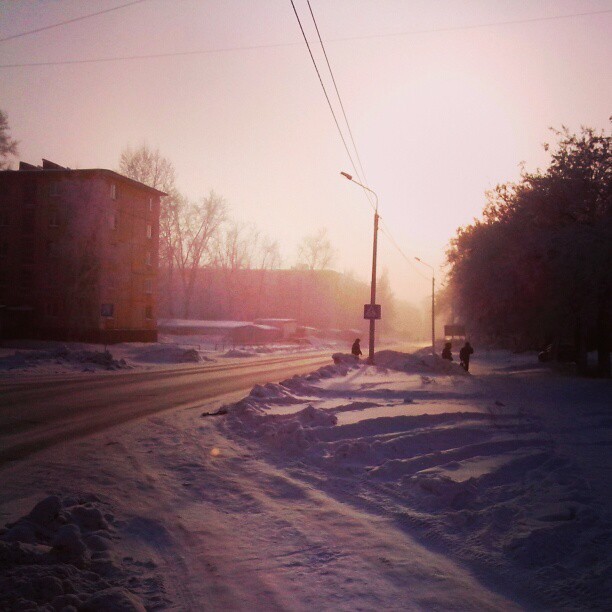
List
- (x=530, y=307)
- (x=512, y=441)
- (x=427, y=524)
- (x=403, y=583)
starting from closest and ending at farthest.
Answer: (x=403, y=583)
(x=427, y=524)
(x=512, y=441)
(x=530, y=307)

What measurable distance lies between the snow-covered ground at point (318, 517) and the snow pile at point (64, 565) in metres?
0.01

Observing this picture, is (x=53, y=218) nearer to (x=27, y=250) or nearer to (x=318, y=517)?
(x=27, y=250)

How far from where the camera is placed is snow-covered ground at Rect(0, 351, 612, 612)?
4.04 meters

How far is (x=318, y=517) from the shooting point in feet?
19.5

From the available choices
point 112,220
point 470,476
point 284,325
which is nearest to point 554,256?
point 470,476

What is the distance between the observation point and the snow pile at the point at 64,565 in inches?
143

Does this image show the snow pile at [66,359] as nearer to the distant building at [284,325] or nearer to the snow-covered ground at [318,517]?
the snow-covered ground at [318,517]

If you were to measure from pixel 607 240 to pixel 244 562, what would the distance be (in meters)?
19.0

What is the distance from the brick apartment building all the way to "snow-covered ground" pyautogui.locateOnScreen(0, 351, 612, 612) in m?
38.6

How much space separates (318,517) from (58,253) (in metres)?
46.5

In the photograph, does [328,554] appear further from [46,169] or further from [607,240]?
[46,169]

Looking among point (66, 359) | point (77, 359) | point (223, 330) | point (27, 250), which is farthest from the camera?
point (223, 330)

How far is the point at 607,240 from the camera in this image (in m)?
19.8

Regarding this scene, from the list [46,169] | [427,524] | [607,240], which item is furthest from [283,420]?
[46,169]
